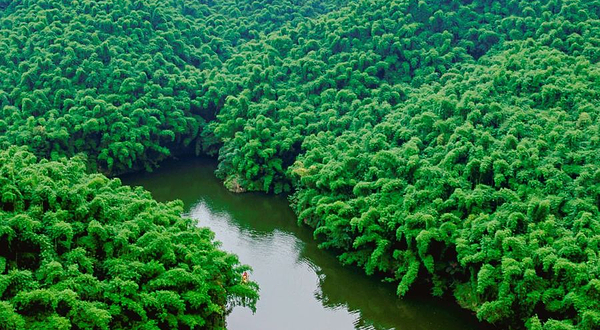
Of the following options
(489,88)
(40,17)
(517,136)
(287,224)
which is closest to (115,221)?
(287,224)

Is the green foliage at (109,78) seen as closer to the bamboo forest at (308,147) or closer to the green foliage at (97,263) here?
the bamboo forest at (308,147)

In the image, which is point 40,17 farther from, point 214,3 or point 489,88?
point 489,88

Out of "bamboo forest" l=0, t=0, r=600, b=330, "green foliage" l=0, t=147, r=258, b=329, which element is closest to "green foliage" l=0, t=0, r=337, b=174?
"bamboo forest" l=0, t=0, r=600, b=330

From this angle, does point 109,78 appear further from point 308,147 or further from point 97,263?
point 97,263

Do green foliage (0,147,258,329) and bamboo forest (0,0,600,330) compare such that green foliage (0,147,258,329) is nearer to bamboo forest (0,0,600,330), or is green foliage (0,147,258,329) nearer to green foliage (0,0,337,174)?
bamboo forest (0,0,600,330)


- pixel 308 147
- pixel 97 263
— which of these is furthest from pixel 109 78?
pixel 97 263

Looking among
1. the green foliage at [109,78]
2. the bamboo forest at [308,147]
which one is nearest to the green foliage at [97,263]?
the bamboo forest at [308,147]
